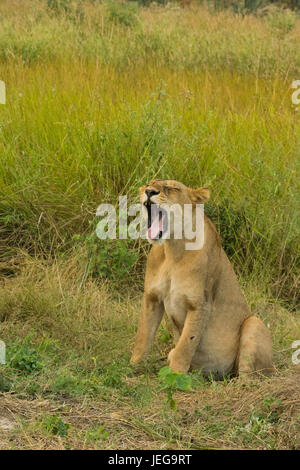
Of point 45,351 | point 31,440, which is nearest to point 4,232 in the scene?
point 45,351

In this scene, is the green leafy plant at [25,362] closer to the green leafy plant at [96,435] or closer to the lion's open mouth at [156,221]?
the green leafy plant at [96,435]

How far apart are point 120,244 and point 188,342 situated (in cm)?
149

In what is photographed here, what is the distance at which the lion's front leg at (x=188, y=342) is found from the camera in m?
4.46

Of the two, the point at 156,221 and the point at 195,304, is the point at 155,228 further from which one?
the point at 195,304

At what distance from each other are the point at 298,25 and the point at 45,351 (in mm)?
12834

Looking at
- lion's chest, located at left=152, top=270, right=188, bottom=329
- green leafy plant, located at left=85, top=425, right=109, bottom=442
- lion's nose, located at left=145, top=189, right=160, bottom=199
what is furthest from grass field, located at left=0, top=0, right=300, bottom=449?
lion's nose, located at left=145, top=189, right=160, bottom=199

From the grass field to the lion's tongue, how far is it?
759mm

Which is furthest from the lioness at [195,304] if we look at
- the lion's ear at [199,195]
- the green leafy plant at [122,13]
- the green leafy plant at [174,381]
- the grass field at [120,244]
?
the green leafy plant at [122,13]

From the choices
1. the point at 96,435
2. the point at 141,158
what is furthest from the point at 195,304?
the point at 141,158

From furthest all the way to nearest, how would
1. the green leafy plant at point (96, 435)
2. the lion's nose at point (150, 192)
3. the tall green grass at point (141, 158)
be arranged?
the tall green grass at point (141, 158), the lion's nose at point (150, 192), the green leafy plant at point (96, 435)

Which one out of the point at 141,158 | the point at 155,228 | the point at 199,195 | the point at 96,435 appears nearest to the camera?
the point at 96,435

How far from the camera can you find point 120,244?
5812 millimetres

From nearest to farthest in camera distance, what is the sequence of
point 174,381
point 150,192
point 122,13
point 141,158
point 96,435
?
1. point 96,435
2. point 174,381
3. point 150,192
4. point 141,158
5. point 122,13

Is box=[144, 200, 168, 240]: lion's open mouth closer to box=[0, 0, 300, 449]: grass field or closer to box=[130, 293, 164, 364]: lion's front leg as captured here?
box=[130, 293, 164, 364]: lion's front leg
